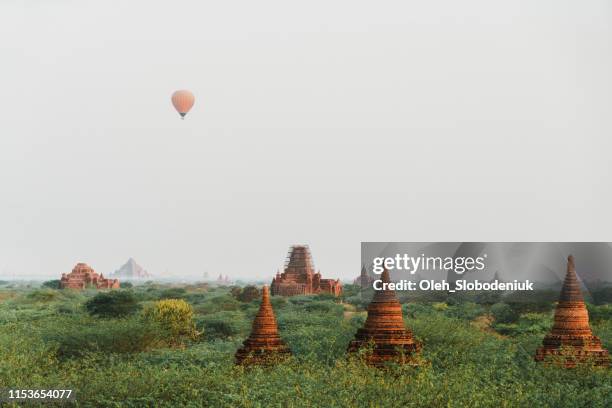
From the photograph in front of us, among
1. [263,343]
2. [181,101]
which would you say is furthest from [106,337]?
[263,343]

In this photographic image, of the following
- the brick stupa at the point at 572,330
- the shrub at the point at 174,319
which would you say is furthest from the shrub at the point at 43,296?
the brick stupa at the point at 572,330

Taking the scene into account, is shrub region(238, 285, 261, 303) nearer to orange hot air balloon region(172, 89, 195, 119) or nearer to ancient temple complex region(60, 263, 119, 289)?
ancient temple complex region(60, 263, 119, 289)

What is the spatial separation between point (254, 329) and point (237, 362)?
4.73ft

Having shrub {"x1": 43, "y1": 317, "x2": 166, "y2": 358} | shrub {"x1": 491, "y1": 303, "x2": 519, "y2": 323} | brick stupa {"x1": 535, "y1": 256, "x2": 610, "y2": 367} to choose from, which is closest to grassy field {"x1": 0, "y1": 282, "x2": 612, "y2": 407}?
shrub {"x1": 43, "y1": 317, "x2": 166, "y2": 358}

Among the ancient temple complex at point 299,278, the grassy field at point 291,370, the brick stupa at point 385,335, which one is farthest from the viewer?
the ancient temple complex at point 299,278

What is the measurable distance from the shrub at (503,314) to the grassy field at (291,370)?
458 centimetres

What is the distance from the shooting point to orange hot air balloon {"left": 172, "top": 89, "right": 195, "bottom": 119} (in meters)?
72.7

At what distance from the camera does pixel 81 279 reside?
128m

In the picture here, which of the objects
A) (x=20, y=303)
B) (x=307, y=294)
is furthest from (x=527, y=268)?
(x=20, y=303)

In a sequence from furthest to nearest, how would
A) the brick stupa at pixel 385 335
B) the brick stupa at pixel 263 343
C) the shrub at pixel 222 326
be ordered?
the shrub at pixel 222 326
the brick stupa at pixel 263 343
the brick stupa at pixel 385 335

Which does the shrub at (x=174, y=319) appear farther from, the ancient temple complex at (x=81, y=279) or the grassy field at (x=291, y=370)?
the ancient temple complex at (x=81, y=279)

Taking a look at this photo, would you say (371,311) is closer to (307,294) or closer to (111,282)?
(307,294)

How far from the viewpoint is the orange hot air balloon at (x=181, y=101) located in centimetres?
7269

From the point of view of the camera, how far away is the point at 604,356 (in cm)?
3906
